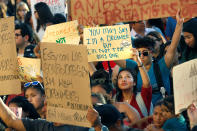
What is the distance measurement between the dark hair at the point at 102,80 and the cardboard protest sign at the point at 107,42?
0.65 ft

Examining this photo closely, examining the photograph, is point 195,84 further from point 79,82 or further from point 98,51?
point 98,51

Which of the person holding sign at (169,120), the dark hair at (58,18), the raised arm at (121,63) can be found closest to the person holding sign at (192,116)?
the person holding sign at (169,120)

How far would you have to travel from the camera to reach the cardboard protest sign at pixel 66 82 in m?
5.78

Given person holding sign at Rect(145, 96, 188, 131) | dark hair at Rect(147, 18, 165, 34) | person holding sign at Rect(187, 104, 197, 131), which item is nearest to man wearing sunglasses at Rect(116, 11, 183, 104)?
person holding sign at Rect(145, 96, 188, 131)

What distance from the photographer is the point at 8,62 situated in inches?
269

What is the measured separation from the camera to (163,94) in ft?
22.8

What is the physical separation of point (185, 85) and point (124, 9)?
2191 millimetres

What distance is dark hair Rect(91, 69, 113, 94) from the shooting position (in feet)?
23.7

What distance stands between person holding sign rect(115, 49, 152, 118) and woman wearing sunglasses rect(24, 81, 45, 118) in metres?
0.91

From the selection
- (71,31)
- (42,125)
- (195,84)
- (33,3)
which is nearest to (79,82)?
(42,125)

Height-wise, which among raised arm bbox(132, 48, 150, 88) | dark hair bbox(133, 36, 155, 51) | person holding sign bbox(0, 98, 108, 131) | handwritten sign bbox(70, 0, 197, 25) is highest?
handwritten sign bbox(70, 0, 197, 25)

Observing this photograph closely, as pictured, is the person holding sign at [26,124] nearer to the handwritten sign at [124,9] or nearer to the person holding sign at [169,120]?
the person holding sign at [169,120]

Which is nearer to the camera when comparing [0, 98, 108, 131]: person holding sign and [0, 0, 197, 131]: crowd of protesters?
[0, 0, 197, 131]: crowd of protesters

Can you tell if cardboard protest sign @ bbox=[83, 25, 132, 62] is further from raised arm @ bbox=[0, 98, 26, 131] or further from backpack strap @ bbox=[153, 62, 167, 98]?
raised arm @ bbox=[0, 98, 26, 131]
